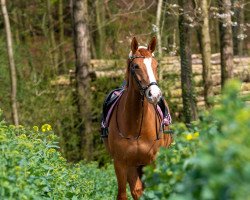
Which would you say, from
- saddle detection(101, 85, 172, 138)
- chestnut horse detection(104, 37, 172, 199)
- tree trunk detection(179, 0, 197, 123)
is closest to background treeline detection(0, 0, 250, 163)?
tree trunk detection(179, 0, 197, 123)

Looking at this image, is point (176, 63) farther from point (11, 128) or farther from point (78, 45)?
point (11, 128)

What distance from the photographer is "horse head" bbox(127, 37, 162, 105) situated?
10.2 metres

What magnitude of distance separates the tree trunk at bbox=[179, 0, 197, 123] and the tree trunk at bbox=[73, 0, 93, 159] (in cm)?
478

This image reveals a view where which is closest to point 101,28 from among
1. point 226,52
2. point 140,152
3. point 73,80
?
point 73,80

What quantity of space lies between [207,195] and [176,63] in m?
21.6

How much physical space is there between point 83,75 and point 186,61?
5.62m

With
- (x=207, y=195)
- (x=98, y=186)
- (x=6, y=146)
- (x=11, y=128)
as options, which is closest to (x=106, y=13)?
(x=98, y=186)

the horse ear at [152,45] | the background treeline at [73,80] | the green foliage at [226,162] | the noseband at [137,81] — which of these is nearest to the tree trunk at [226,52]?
the background treeline at [73,80]

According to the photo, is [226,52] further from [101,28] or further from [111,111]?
[101,28]

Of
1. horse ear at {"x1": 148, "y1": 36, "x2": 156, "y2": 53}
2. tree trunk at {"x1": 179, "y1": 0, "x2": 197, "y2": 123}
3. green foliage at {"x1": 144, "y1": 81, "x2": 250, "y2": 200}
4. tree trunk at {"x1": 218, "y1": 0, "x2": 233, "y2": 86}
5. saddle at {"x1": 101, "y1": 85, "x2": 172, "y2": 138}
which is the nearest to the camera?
green foliage at {"x1": 144, "y1": 81, "x2": 250, "y2": 200}

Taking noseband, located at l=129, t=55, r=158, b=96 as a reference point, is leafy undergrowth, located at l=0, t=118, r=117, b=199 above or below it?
below

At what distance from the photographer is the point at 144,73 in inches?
416

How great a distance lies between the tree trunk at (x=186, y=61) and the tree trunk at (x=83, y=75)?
478cm

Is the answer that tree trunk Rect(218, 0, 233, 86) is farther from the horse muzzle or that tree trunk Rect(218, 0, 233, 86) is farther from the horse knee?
the horse muzzle
